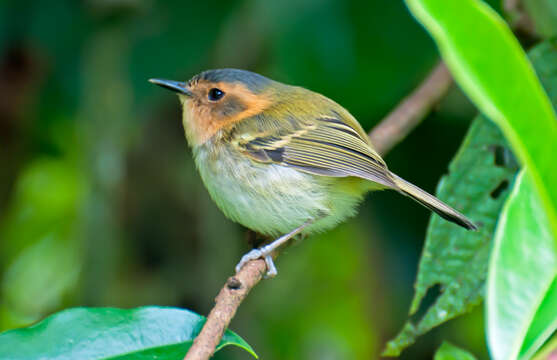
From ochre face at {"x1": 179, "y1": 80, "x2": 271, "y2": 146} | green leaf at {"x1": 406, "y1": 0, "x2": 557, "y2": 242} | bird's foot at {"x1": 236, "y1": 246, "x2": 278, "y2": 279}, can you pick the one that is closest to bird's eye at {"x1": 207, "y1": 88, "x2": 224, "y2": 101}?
ochre face at {"x1": 179, "y1": 80, "x2": 271, "y2": 146}

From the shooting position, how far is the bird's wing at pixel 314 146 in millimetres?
2543

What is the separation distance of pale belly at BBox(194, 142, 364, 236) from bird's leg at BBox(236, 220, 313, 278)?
0.16ft

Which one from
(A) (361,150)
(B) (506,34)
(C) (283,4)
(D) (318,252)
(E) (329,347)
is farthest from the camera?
(D) (318,252)

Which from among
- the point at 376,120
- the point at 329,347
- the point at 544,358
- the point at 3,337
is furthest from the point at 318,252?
the point at 544,358

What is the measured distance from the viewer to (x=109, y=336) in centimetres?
170

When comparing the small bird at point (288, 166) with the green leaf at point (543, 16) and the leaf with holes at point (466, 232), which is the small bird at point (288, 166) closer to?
the leaf with holes at point (466, 232)

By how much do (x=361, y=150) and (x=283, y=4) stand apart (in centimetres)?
80

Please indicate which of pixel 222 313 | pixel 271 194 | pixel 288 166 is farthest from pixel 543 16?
pixel 222 313

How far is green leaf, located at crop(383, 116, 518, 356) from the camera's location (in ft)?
6.88

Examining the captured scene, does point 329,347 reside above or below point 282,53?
below

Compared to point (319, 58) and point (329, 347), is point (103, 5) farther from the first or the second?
point (329, 347)

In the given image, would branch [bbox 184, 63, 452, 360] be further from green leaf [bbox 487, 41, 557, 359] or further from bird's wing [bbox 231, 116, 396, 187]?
green leaf [bbox 487, 41, 557, 359]

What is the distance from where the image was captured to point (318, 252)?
4.24 metres

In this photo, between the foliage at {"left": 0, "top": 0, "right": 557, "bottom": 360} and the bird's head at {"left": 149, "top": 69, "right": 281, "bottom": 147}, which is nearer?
the bird's head at {"left": 149, "top": 69, "right": 281, "bottom": 147}
